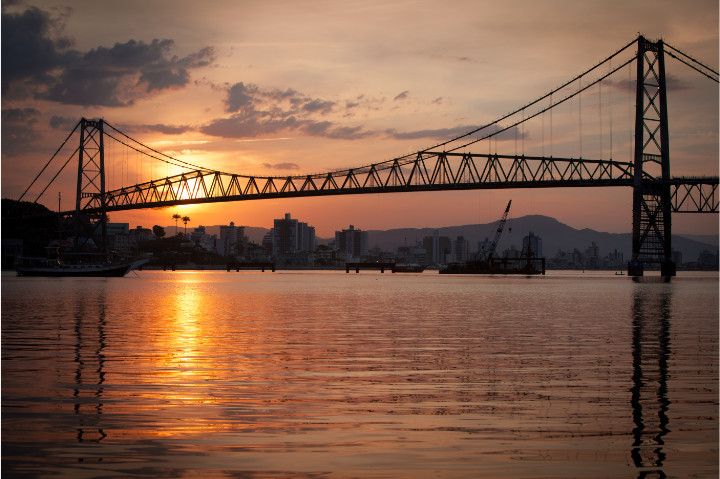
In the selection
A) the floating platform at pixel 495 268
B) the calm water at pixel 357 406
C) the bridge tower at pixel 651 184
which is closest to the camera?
the calm water at pixel 357 406

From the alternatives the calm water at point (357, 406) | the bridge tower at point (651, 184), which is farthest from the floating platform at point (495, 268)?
the calm water at point (357, 406)

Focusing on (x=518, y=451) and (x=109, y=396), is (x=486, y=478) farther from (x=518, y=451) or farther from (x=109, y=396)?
(x=109, y=396)

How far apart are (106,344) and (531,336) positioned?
40.7ft

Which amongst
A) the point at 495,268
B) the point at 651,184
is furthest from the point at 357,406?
the point at 495,268

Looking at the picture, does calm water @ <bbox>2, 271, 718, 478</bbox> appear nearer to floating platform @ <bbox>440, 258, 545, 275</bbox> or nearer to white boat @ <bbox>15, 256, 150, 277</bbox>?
white boat @ <bbox>15, 256, 150, 277</bbox>

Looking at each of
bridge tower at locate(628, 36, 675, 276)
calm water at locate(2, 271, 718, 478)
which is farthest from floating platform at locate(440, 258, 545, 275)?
calm water at locate(2, 271, 718, 478)

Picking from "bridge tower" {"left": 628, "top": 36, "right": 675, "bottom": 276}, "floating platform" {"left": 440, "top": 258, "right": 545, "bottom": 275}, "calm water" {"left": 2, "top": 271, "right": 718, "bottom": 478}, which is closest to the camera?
"calm water" {"left": 2, "top": 271, "right": 718, "bottom": 478}

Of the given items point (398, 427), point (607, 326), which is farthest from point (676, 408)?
point (607, 326)

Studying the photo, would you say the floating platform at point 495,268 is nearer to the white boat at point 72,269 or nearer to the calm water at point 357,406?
the white boat at point 72,269

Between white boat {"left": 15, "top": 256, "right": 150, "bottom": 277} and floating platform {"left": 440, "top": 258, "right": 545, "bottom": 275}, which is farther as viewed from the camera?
floating platform {"left": 440, "top": 258, "right": 545, "bottom": 275}

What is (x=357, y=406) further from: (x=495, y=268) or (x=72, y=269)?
(x=495, y=268)

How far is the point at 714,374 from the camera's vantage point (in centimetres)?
1249

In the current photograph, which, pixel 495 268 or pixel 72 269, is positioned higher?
pixel 72 269

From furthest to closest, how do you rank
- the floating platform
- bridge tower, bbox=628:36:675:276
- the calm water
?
1. the floating platform
2. bridge tower, bbox=628:36:675:276
3. the calm water
